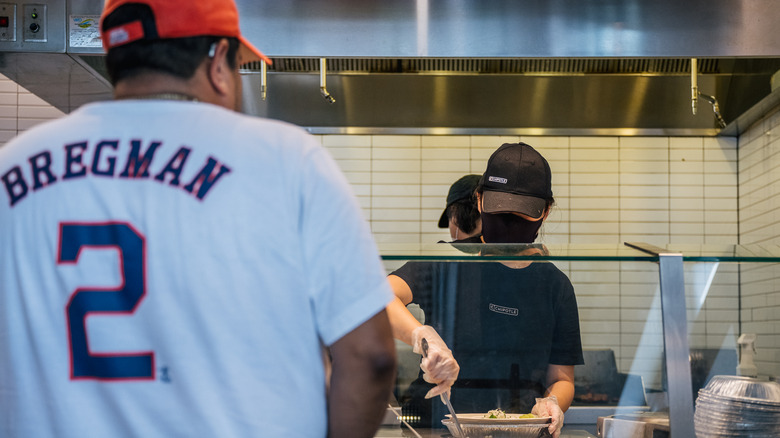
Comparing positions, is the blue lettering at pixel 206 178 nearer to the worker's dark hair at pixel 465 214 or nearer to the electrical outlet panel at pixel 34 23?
the worker's dark hair at pixel 465 214

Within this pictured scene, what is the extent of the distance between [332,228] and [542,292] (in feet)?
3.46

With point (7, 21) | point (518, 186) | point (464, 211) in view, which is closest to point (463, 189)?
point (464, 211)

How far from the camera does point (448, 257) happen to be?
1.76m

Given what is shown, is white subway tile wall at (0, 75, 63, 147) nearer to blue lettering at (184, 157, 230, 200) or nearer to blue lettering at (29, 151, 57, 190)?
blue lettering at (29, 151, 57, 190)

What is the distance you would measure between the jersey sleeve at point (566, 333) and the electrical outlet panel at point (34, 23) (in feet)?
8.16

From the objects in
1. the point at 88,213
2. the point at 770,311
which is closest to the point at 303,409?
the point at 88,213

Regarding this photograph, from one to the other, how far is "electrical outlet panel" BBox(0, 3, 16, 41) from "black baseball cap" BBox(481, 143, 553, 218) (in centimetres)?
220

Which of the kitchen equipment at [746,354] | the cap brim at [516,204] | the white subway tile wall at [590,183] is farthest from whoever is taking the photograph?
the white subway tile wall at [590,183]

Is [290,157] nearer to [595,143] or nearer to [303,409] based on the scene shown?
[303,409]

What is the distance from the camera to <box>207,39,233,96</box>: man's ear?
1.05 meters

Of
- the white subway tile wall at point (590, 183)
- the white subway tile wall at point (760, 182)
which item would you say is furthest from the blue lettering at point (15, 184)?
the white subway tile wall at point (760, 182)

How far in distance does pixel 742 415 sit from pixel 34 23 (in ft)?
9.84

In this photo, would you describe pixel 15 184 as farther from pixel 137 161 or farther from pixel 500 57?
pixel 500 57

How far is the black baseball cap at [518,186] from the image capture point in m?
2.22
